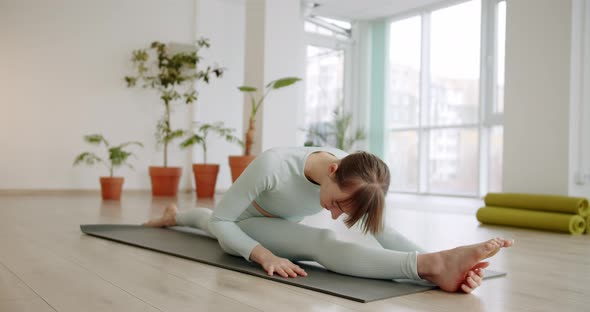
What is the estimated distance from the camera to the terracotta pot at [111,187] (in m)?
5.05

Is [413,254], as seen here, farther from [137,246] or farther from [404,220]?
[404,220]

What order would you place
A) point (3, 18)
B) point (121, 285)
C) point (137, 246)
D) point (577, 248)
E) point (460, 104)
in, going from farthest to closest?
point (460, 104), point (3, 18), point (577, 248), point (137, 246), point (121, 285)

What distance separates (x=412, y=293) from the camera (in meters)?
1.53

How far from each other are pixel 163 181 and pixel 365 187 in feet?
15.1

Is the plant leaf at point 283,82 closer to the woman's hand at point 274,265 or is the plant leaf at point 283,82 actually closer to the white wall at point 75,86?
the white wall at point 75,86

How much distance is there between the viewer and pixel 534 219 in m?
3.53

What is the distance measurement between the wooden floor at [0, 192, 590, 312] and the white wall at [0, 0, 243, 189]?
308cm

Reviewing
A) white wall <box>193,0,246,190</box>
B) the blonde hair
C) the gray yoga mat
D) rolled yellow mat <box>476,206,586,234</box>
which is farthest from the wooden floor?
white wall <box>193,0,246,190</box>

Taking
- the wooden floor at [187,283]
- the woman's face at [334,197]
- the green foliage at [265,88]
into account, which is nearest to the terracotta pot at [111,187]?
the green foliage at [265,88]

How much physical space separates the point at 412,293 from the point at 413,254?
0.13m

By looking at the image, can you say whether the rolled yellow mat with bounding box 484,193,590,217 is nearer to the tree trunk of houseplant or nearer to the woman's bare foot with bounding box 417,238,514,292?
the woman's bare foot with bounding box 417,238,514,292

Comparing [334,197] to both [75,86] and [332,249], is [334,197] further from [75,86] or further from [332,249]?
[75,86]

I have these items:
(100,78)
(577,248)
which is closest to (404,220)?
(577,248)

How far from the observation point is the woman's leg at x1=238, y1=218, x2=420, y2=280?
1618 mm
